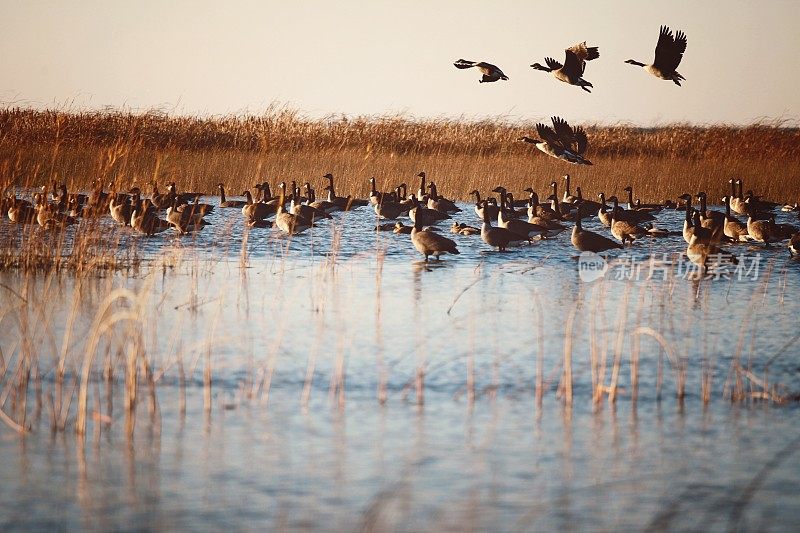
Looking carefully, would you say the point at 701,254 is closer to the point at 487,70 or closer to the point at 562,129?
the point at 487,70

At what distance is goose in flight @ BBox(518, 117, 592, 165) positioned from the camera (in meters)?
15.0

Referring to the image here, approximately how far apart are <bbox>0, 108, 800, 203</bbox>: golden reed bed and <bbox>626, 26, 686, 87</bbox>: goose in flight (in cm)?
1021

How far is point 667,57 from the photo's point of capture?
44.2 ft

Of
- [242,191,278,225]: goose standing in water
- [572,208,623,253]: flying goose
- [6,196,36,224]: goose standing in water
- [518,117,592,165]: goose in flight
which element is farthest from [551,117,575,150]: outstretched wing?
[6,196,36,224]: goose standing in water

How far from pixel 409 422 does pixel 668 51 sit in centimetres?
918

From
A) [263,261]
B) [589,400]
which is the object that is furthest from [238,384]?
[263,261]

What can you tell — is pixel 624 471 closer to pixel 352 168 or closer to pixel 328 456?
pixel 328 456

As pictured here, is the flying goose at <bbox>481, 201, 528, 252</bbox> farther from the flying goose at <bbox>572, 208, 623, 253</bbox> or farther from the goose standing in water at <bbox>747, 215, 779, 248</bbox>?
the goose standing in water at <bbox>747, 215, 779, 248</bbox>

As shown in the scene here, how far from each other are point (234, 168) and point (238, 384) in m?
19.0

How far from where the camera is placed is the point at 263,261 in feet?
42.8

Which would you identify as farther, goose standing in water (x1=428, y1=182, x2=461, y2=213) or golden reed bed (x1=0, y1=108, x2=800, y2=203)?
golden reed bed (x1=0, y1=108, x2=800, y2=203)

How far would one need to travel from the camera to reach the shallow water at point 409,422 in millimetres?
4531

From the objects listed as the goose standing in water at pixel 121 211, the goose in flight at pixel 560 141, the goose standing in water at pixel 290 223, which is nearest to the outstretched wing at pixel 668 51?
the goose in flight at pixel 560 141

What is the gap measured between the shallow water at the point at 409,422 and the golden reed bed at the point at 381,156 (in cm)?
1331
